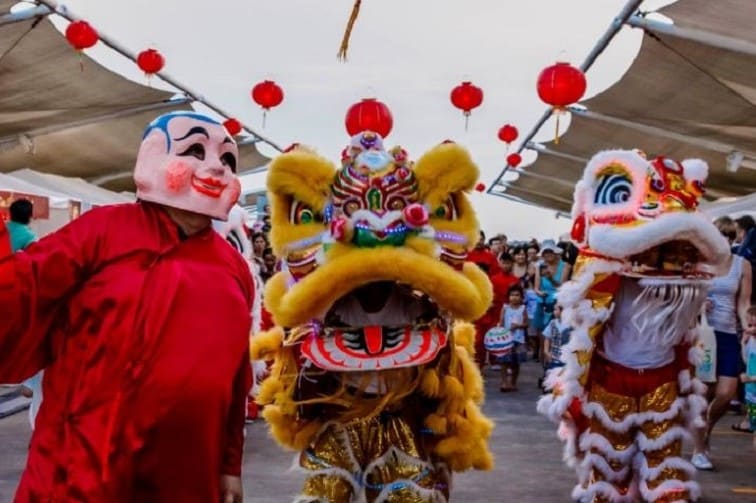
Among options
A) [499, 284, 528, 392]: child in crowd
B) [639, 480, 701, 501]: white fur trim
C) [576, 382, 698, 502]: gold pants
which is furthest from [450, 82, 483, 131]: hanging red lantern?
[639, 480, 701, 501]: white fur trim

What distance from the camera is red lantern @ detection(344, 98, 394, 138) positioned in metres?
9.24

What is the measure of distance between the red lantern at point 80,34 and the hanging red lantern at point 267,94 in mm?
3335

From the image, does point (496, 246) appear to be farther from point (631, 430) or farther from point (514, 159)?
point (631, 430)

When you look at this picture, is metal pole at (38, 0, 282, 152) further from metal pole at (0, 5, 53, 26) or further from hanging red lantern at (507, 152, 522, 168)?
hanging red lantern at (507, 152, 522, 168)

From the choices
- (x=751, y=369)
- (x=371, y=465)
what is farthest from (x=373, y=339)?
(x=751, y=369)

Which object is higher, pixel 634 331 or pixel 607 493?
pixel 634 331

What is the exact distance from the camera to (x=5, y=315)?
2711mm

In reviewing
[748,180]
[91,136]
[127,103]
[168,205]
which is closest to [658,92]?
[748,180]

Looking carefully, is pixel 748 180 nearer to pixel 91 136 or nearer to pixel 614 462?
pixel 91 136

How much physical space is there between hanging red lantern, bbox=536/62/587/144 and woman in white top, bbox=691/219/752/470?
309 cm

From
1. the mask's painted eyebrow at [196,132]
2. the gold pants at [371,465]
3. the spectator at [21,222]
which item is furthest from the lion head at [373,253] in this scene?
the spectator at [21,222]

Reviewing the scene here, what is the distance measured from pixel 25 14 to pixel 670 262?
5828 millimetres

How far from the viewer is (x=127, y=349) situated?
277cm

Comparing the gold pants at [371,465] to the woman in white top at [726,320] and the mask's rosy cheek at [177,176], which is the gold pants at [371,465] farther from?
the woman in white top at [726,320]
